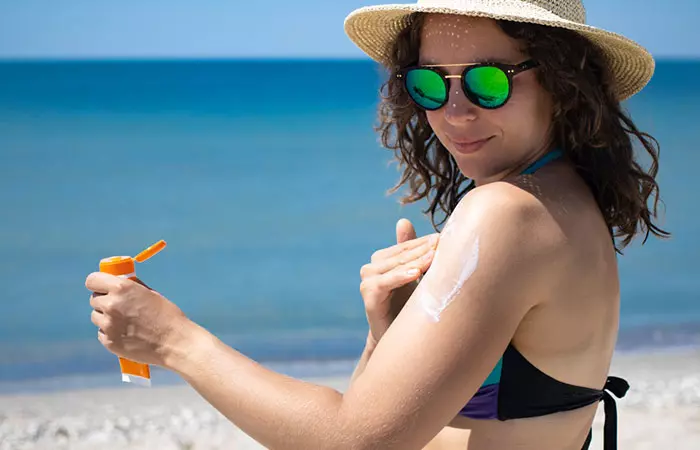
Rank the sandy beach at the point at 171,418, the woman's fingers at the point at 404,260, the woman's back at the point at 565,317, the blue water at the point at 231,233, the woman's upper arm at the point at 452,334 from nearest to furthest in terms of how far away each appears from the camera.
A: the woman's upper arm at the point at 452,334
the woman's back at the point at 565,317
the woman's fingers at the point at 404,260
the sandy beach at the point at 171,418
the blue water at the point at 231,233

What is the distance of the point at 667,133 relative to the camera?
2023cm

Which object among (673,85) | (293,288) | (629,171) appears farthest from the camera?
(673,85)

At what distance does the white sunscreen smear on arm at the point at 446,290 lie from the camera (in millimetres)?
1492

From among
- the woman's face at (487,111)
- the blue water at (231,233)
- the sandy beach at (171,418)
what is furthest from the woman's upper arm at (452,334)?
the sandy beach at (171,418)

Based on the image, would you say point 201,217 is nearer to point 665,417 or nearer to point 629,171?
point 665,417

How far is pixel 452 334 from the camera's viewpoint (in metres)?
1.48

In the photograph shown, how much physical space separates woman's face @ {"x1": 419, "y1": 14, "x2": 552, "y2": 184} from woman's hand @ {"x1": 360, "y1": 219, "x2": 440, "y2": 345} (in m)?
0.19

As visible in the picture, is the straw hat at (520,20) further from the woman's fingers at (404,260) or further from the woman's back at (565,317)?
the woman's fingers at (404,260)

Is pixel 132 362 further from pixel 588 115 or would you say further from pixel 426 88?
pixel 588 115

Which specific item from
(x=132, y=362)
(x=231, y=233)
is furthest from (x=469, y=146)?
(x=231, y=233)

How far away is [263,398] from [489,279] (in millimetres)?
425

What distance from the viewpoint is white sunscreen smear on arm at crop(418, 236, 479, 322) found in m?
1.49

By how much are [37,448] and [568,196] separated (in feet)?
12.3

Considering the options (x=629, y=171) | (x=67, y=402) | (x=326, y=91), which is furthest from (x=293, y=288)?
(x=326, y=91)
